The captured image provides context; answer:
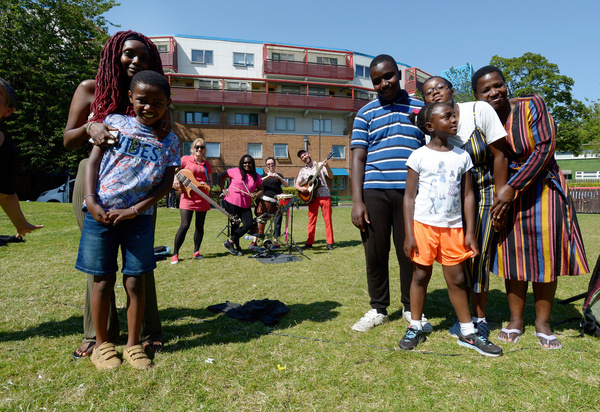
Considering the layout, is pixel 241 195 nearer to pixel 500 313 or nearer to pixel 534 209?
pixel 500 313

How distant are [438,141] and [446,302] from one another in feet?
6.57

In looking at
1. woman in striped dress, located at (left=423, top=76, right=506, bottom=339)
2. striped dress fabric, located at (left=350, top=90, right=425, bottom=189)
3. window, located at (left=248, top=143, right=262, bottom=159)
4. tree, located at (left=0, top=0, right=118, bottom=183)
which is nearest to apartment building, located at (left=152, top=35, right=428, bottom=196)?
window, located at (left=248, top=143, right=262, bottom=159)

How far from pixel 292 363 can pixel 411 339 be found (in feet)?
3.02

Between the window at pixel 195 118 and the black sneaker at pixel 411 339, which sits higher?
the window at pixel 195 118

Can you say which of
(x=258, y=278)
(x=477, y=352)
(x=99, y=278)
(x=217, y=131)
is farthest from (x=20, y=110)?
(x=477, y=352)

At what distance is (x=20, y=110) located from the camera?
2131cm

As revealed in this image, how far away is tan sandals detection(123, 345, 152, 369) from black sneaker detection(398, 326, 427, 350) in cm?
177

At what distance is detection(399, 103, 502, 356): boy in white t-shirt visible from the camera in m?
2.67

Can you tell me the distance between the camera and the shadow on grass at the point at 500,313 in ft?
10.6

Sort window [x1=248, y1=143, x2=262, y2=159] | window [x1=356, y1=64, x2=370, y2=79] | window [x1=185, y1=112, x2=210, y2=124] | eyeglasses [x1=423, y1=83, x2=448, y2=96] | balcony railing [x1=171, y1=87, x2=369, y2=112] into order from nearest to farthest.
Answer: eyeglasses [x1=423, y1=83, x2=448, y2=96]
balcony railing [x1=171, y1=87, x2=369, y2=112]
window [x1=185, y1=112, x2=210, y2=124]
window [x1=248, y1=143, x2=262, y2=159]
window [x1=356, y1=64, x2=370, y2=79]

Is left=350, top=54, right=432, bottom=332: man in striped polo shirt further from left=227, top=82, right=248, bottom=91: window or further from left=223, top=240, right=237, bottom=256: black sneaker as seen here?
left=227, top=82, right=248, bottom=91: window

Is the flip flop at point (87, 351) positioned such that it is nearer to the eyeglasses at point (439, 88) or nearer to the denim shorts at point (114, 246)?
the denim shorts at point (114, 246)

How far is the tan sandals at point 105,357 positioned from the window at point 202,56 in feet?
120

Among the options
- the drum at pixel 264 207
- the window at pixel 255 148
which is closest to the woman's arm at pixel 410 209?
the drum at pixel 264 207
